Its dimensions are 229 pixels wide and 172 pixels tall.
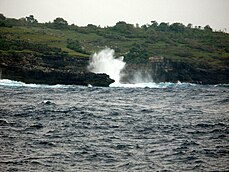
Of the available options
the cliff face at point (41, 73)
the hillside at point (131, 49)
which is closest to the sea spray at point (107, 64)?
the hillside at point (131, 49)

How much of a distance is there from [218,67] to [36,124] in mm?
119421

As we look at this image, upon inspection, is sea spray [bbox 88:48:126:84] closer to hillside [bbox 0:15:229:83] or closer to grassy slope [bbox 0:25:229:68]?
hillside [bbox 0:15:229:83]

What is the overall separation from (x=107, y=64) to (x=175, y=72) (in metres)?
22.5

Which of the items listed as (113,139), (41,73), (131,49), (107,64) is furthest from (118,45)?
(113,139)

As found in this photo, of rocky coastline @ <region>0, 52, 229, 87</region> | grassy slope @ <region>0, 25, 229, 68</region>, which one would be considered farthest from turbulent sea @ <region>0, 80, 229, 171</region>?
grassy slope @ <region>0, 25, 229, 68</region>

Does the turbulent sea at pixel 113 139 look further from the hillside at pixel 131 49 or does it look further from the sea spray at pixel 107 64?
the sea spray at pixel 107 64

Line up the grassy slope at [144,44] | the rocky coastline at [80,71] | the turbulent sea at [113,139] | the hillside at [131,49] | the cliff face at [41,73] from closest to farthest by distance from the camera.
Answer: the turbulent sea at [113,139], the cliff face at [41,73], the rocky coastline at [80,71], the hillside at [131,49], the grassy slope at [144,44]

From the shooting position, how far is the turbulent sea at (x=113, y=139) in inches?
1034

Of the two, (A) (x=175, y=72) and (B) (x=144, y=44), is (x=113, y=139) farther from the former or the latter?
(B) (x=144, y=44)

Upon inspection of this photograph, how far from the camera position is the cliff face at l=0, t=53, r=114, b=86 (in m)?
106

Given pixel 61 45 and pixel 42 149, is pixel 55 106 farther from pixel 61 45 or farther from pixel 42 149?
pixel 61 45

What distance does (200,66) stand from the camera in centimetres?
14912

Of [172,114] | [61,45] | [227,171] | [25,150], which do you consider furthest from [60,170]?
[61,45]

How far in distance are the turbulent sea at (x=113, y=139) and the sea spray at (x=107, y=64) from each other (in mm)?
80964
